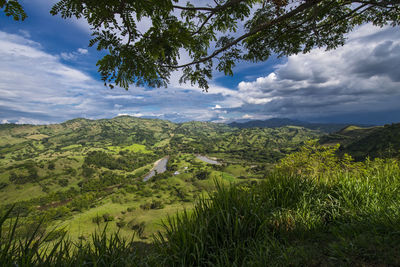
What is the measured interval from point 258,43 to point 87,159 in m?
202

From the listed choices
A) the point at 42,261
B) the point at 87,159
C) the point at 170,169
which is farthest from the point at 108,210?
the point at 87,159

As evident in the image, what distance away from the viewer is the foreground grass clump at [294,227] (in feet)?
8.29

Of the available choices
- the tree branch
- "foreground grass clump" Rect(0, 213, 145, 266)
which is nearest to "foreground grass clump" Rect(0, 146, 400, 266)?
"foreground grass clump" Rect(0, 213, 145, 266)

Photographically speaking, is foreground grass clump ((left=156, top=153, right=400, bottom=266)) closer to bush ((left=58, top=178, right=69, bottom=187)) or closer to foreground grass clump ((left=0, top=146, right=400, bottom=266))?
foreground grass clump ((left=0, top=146, right=400, bottom=266))

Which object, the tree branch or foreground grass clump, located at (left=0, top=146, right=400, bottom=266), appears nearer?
foreground grass clump, located at (left=0, top=146, right=400, bottom=266)

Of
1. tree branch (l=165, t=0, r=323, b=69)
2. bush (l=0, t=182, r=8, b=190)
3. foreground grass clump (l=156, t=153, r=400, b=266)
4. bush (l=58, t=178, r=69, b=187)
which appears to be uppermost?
tree branch (l=165, t=0, r=323, b=69)

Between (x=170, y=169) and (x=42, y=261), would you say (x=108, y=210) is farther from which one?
(x=42, y=261)

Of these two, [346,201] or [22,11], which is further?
[346,201]

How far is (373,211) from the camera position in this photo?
130 inches

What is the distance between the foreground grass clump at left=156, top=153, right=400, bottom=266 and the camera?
2.53 m

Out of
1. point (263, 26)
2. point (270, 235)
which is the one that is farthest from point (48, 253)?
point (263, 26)

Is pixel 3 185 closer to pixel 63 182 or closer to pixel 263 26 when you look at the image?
pixel 63 182

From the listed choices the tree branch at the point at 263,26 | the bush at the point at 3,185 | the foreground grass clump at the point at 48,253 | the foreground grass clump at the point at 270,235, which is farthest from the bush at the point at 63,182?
the tree branch at the point at 263,26

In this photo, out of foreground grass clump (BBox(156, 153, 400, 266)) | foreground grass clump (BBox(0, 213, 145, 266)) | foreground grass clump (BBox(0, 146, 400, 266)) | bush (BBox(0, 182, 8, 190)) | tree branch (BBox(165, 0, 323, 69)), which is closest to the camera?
foreground grass clump (BBox(0, 213, 145, 266))
